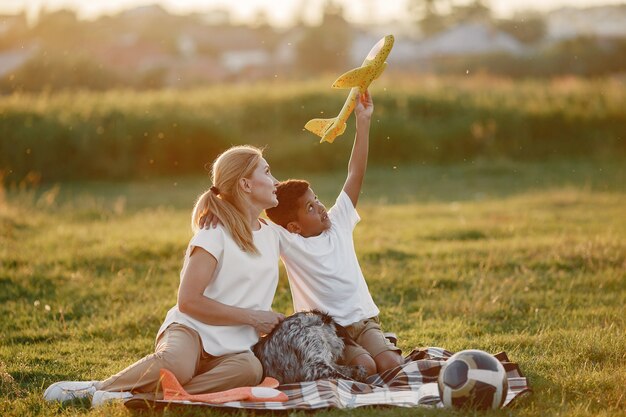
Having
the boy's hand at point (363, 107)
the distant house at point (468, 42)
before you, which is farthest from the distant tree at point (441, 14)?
the boy's hand at point (363, 107)

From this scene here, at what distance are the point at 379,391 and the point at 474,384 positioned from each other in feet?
2.17

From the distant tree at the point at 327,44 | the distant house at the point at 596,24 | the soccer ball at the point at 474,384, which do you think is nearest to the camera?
the soccer ball at the point at 474,384

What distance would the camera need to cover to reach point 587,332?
638 cm

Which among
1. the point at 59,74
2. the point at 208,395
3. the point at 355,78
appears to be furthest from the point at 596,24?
the point at 208,395

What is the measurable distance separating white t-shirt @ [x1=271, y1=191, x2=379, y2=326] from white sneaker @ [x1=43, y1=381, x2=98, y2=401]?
4.66 feet

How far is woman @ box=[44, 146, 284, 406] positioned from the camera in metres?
5.07

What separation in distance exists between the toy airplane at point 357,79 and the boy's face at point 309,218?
1.38ft

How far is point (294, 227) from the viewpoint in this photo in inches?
227

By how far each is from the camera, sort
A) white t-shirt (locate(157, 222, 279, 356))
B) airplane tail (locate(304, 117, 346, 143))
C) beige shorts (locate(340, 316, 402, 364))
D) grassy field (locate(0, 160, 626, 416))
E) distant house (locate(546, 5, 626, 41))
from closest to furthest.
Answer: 1. white t-shirt (locate(157, 222, 279, 356))
2. beige shorts (locate(340, 316, 402, 364))
3. grassy field (locate(0, 160, 626, 416))
4. airplane tail (locate(304, 117, 346, 143))
5. distant house (locate(546, 5, 626, 41))

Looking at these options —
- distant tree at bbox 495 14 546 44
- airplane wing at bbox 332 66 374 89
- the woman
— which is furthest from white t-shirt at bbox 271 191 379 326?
distant tree at bbox 495 14 546 44

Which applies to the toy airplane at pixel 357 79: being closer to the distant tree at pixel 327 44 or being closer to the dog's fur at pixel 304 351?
the dog's fur at pixel 304 351

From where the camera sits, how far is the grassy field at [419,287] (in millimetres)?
5648

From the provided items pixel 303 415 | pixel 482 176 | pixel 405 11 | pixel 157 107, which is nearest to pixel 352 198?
pixel 303 415

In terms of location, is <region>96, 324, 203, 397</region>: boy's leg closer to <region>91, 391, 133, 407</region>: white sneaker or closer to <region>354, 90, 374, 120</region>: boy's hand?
<region>91, 391, 133, 407</region>: white sneaker
